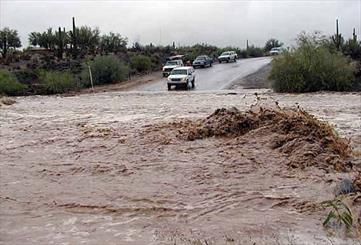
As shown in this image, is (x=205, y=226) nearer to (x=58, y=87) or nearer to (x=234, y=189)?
(x=234, y=189)

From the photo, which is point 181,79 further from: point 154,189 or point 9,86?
point 154,189

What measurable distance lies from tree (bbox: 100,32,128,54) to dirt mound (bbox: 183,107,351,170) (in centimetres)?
5991

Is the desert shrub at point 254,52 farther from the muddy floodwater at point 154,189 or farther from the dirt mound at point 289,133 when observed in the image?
the dirt mound at point 289,133

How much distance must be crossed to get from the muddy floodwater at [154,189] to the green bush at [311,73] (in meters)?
16.4

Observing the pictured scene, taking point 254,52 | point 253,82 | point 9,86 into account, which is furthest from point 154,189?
point 254,52

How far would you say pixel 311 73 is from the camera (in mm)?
37406

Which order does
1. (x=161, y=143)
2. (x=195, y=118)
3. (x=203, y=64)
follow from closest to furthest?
(x=161, y=143) → (x=195, y=118) → (x=203, y=64)

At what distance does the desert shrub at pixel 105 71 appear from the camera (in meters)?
52.3

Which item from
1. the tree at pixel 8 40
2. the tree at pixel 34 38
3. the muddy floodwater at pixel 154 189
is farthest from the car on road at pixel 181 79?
the tree at pixel 34 38

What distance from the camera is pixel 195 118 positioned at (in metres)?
22.9

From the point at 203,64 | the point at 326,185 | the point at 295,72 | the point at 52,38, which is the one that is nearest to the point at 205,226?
the point at 326,185

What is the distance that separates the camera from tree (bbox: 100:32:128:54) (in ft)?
255

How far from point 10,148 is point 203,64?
54.9 meters

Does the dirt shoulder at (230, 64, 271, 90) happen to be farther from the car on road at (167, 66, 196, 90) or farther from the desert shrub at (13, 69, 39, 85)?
the desert shrub at (13, 69, 39, 85)
